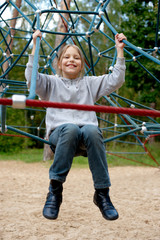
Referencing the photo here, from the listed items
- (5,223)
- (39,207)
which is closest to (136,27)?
(39,207)

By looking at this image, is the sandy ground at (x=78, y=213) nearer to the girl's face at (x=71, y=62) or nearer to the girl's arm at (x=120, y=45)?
the girl's face at (x=71, y=62)

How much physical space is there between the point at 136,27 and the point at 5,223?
6671mm

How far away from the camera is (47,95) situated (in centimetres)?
172

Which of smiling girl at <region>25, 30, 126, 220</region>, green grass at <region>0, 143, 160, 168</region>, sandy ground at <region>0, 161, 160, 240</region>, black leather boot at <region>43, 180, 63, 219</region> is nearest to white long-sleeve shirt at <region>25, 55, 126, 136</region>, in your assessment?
smiling girl at <region>25, 30, 126, 220</region>

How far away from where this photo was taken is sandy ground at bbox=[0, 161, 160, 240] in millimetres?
2236

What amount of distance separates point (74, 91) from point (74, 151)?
0.41 m

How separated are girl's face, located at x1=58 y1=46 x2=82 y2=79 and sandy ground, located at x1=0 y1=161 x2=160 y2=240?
4.15ft

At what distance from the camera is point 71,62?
168cm

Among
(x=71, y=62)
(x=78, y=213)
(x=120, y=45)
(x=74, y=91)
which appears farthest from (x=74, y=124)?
(x=78, y=213)

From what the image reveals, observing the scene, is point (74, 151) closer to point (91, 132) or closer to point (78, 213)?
point (91, 132)

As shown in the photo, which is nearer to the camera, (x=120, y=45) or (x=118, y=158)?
(x=120, y=45)

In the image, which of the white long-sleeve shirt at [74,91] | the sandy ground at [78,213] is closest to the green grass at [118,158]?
the sandy ground at [78,213]

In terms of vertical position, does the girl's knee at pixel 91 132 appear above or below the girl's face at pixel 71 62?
below

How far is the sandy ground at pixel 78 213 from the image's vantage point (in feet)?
7.34
